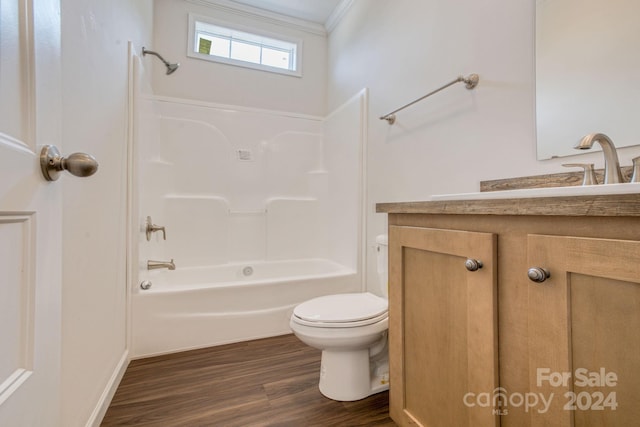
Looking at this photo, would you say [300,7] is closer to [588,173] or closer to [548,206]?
[588,173]

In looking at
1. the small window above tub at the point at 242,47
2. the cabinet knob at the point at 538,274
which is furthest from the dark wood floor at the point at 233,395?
the small window above tub at the point at 242,47

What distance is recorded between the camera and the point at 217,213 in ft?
8.68

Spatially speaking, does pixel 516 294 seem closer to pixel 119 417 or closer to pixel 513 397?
pixel 513 397

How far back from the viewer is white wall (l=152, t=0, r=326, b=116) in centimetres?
248

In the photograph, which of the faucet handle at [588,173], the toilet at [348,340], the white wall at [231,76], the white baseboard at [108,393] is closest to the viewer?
the faucet handle at [588,173]

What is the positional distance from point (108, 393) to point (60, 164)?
4.27ft

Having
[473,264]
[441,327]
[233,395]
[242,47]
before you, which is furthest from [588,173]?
[242,47]

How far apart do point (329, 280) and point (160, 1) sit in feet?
9.01

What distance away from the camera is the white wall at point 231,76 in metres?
2.48

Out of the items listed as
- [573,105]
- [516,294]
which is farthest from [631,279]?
[573,105]

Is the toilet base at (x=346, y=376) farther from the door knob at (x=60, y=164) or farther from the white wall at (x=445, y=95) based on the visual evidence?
the door knob at (x=60, y=164)

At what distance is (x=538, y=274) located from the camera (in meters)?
0.62

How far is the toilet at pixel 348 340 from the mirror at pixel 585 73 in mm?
984

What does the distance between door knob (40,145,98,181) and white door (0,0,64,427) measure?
14 mm
